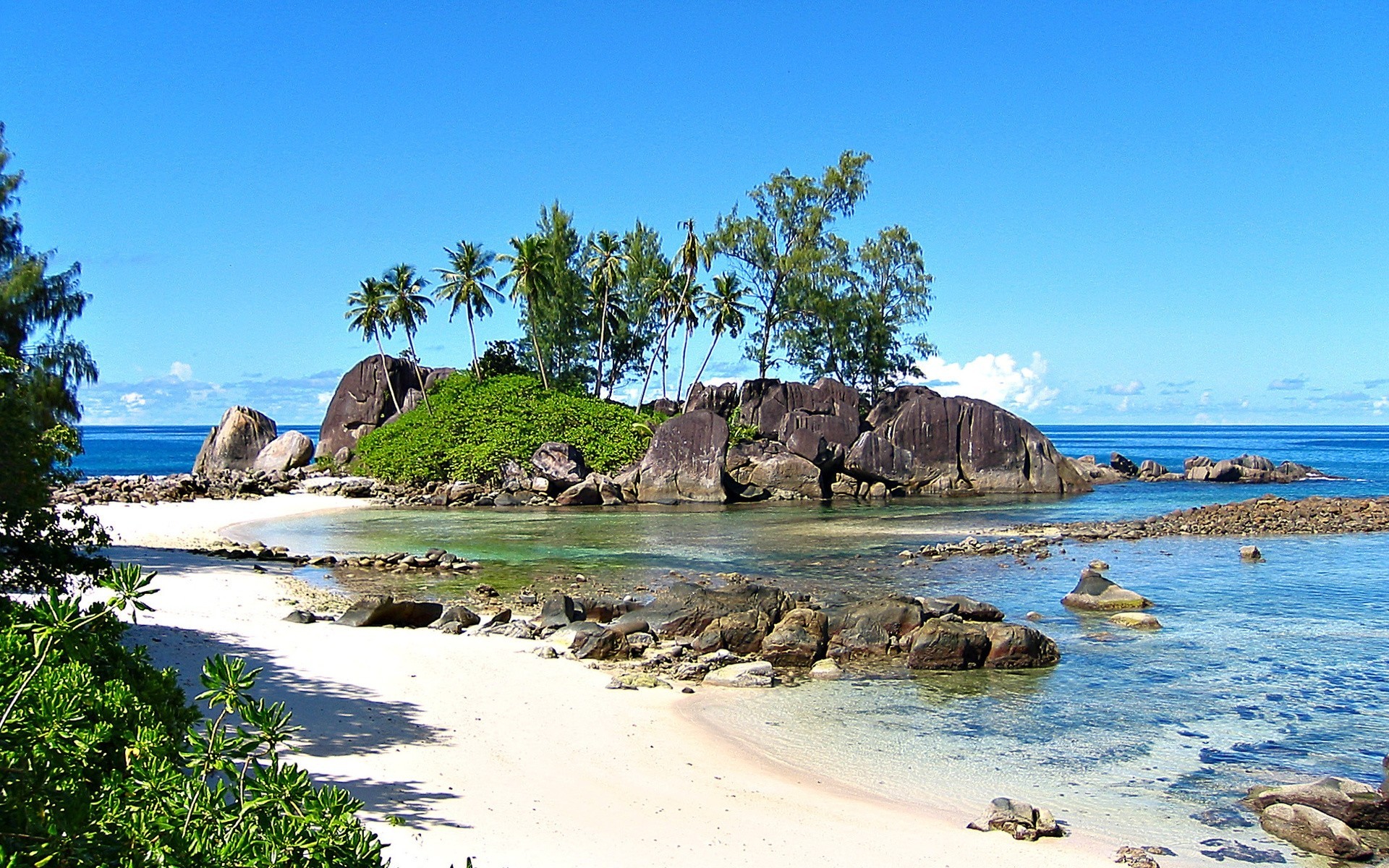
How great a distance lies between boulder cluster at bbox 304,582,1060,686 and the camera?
51.9ft

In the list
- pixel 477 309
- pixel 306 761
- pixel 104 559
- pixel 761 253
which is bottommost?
pixel 306 761

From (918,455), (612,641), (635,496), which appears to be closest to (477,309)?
(635,496)

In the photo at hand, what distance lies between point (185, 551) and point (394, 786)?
64.7 ft

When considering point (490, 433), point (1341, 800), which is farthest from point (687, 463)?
point (1341, 800)

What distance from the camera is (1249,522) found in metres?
36.3

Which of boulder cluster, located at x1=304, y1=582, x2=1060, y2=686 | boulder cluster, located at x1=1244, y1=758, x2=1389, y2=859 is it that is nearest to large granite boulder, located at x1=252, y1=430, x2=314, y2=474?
boulder cluster, located at x1=304, y1=582, x2=1060, y2=686

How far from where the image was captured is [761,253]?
57.6 metres

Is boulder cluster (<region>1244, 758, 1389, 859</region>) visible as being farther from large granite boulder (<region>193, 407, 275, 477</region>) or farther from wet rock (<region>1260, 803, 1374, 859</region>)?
large granite boulder (<region>193, 407, 275, 477</region>)

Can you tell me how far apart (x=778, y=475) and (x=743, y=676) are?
34.0 m

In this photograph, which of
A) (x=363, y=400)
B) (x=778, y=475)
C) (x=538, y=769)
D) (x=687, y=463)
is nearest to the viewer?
(x=538, y=769)

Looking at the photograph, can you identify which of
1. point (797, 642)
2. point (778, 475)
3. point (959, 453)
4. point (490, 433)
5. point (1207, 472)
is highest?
point (490, 433)

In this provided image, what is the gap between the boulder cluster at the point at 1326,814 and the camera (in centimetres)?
900

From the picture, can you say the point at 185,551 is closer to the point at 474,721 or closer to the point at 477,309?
the point at 474,721

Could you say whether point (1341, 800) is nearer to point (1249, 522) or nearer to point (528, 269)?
point (1249, 522)
